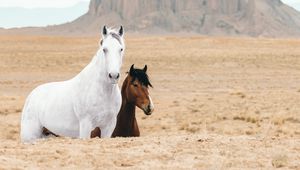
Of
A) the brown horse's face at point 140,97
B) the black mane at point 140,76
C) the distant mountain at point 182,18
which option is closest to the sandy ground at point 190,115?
the brown horse's face at point 140,97

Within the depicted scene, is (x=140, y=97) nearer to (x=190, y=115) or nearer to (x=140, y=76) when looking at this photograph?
(x=140, y=76)

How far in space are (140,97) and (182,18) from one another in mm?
156947

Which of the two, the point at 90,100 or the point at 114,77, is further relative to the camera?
the point at 90,100

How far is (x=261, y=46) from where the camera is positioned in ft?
233

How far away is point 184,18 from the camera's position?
16675 centimetres

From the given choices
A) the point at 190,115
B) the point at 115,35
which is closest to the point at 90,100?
the point at 115,35

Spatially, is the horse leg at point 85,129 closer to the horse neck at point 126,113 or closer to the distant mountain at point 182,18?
the horse neck at point 126,113

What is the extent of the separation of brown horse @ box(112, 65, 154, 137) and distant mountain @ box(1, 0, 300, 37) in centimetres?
14749

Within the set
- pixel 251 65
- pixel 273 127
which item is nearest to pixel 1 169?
pixel 273 127

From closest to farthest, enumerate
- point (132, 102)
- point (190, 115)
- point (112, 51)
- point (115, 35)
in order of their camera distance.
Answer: point (112, 51) → point (115, 35) → point (132, 102) → point (190, 115)

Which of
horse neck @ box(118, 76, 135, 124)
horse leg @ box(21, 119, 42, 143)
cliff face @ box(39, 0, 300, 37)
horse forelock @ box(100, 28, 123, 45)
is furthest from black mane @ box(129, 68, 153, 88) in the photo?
cliff face @ box(39, 0, 300, 37)

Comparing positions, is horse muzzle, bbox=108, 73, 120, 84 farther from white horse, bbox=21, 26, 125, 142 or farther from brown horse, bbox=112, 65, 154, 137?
brown horse, bbox=112, 65, 154, 137

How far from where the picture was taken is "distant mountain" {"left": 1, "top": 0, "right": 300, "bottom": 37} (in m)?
163

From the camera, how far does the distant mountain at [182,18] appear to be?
535 ft
